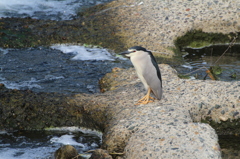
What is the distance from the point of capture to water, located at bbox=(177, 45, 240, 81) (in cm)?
718

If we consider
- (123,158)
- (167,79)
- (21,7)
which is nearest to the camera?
(123,158)

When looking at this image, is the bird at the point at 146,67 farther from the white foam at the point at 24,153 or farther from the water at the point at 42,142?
the white foam at the point at 24,153

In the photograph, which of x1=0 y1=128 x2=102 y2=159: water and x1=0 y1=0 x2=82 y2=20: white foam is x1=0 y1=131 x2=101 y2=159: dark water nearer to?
x1=0 y1=128 x2=102 y2=159: water

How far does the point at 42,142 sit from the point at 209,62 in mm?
4645

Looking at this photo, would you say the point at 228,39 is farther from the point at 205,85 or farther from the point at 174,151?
the point at 174,151

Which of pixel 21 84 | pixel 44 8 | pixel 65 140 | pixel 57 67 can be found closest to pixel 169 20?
pixel 57 67

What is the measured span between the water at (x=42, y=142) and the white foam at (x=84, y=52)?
315 cm

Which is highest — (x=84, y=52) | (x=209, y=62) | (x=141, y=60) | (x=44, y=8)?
(x=44, y=8)

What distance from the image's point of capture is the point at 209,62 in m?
8.05

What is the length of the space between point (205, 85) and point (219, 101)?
1.46 feet

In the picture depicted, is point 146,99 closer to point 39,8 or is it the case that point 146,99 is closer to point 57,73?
point 57,73

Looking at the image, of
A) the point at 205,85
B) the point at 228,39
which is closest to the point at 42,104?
the point at 205,85

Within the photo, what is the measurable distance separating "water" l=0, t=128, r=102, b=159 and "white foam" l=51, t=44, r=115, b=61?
10.3 ft

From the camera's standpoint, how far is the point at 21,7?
41.5 ft
